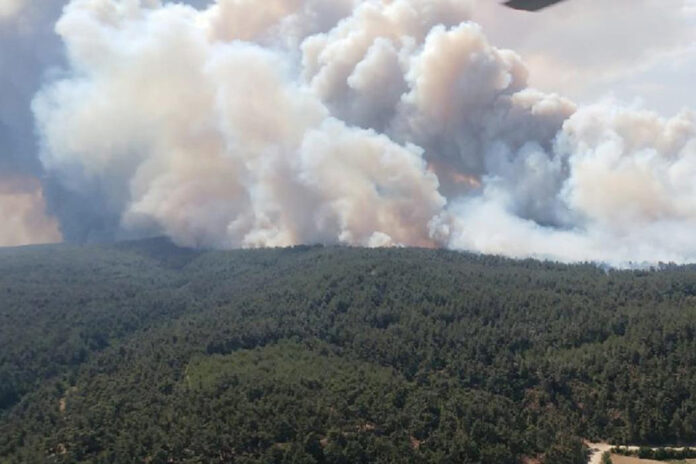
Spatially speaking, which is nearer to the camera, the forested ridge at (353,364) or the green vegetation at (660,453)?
the forested ridge at (353,364)

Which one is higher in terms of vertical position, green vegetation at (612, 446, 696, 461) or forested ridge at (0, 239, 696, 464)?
forested ridge at (0, 239, 696, 464)

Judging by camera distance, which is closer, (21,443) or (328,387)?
(21,443)

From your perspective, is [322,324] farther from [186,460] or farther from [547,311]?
[186,460]

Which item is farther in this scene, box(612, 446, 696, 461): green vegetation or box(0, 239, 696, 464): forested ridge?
box(612, 446, 696, 461): green vegetation

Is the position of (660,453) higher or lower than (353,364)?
lower

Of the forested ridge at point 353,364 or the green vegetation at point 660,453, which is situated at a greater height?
the forested ridge at point 353,364

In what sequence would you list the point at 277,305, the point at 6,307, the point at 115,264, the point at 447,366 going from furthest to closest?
the point at 115,264 → the point at 6,307 → the point at 277,305 → the point at 447,366

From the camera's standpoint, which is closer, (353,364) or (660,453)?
(660,453)

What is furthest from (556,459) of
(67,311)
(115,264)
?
(115,264)
